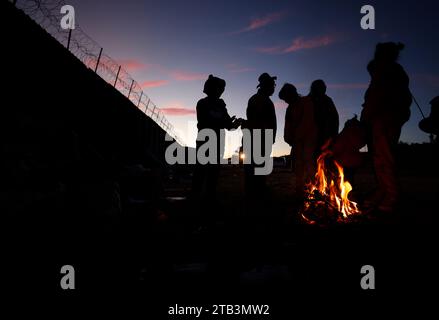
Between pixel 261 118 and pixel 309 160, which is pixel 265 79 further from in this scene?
pixel 309 160

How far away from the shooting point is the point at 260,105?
5.82 metres

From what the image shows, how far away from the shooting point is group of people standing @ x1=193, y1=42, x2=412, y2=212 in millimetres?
4398

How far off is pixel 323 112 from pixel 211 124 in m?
2.64

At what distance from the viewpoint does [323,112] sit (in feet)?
19.4

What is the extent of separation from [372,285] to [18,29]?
5912 millimetres

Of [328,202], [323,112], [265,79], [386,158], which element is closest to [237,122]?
[265,79]

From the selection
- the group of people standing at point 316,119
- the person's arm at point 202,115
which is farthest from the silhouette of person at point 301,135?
the person's arm at point 202,115

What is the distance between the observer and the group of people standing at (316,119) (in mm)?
4398

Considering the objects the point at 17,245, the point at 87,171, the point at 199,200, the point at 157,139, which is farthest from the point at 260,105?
the point at 157,139

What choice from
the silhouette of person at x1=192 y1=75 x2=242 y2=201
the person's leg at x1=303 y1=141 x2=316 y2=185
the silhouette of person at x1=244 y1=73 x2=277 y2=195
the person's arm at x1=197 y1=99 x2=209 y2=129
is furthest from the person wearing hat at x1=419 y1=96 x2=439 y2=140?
the person's arm at x1=197 y1=99 x2=209 y2=129

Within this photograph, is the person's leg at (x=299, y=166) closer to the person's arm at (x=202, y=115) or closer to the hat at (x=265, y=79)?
the hat at (x=265, y=79)

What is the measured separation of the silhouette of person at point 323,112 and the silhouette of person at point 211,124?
2.17m

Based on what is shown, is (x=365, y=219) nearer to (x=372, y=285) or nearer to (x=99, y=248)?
(x=372, y=285)

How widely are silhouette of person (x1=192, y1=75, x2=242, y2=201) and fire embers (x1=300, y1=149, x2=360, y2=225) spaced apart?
5.93 feet
